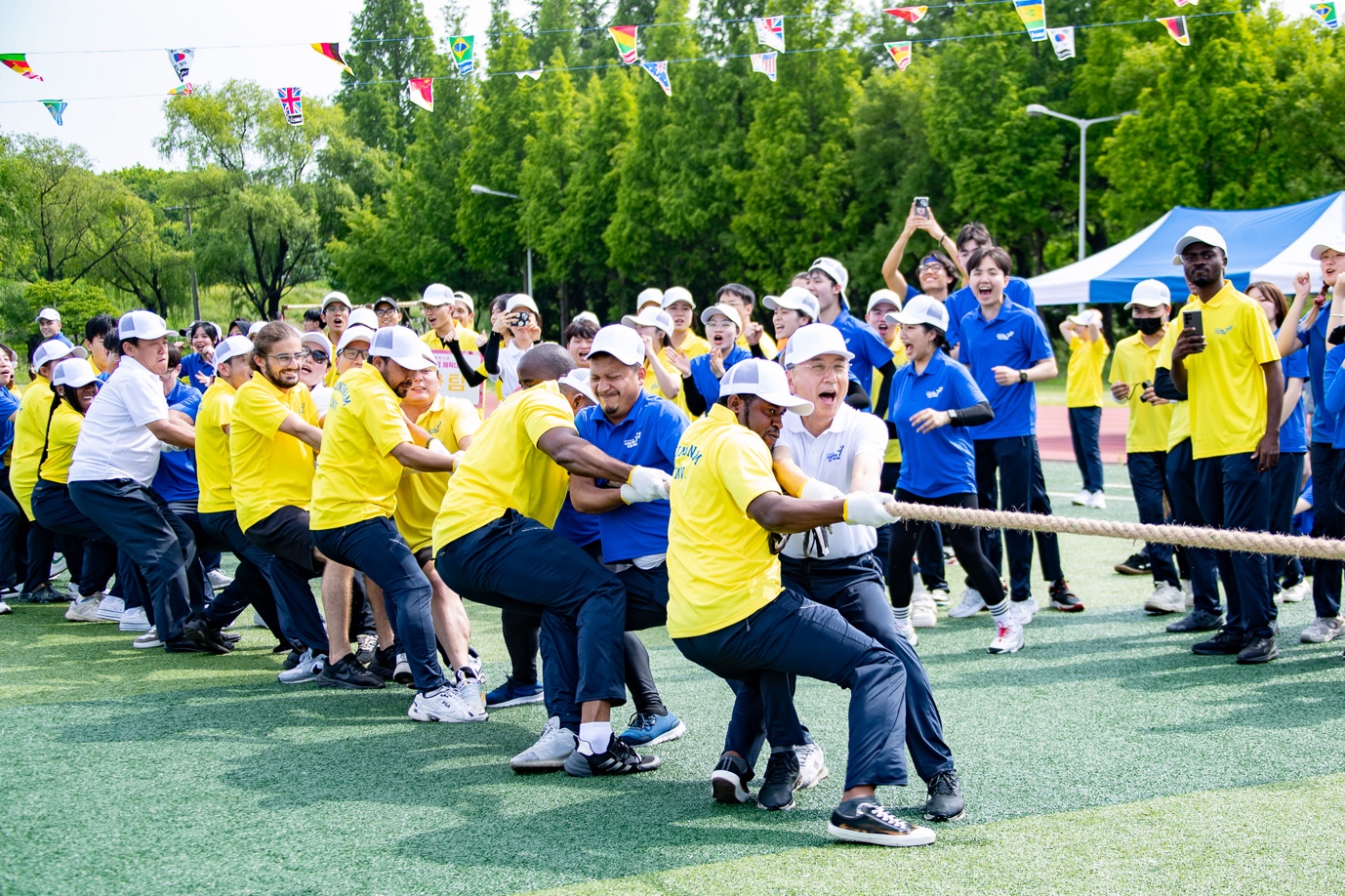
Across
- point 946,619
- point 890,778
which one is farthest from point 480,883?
point 946,619

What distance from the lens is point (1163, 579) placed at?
8148 mm

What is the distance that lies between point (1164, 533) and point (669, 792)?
90.2 inches

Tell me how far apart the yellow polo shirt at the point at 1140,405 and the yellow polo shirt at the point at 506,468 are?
4909mm

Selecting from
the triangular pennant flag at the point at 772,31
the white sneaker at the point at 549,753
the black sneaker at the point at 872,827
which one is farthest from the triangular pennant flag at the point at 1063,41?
the black sneaker at the point at 872,827

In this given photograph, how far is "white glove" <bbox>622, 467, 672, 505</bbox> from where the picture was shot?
4.98 metres

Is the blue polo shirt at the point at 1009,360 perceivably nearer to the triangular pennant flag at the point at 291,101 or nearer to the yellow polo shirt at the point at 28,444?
the yellow polo shirt at the point at 28,444

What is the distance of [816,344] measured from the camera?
4891mm

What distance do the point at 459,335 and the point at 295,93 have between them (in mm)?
11884

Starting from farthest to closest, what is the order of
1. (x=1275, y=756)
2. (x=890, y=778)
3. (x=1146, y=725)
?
(x=1146, y=725) → (x=1275, y=756) → (x=890, y=778)

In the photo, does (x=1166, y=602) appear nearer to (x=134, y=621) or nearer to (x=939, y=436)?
(x=939, y=436)

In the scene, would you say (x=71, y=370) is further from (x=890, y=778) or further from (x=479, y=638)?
(x=890, y=778)

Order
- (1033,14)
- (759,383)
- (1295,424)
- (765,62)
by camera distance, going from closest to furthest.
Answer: (759,383) < (1295,424) < (1033,14) < (765,62)

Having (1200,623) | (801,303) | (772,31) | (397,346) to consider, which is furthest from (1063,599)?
(772,31)

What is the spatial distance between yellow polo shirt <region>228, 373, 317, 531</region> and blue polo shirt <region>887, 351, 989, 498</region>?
136 inches
